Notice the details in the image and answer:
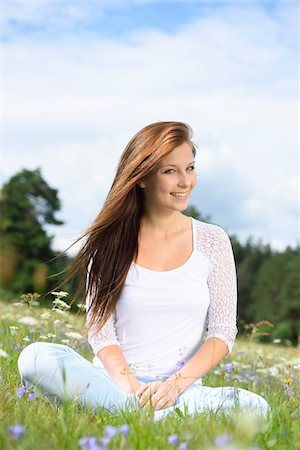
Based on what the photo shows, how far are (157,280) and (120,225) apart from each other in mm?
506

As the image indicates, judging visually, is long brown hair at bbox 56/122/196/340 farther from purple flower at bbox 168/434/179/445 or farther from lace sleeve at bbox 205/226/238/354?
purple flower at bbox 168/434/179/445

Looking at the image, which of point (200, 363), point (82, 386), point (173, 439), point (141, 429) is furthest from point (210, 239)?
point (173, 439)

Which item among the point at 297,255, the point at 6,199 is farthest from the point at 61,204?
the point at 297,255

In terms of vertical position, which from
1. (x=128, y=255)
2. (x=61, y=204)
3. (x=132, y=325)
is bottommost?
(x=132, y=325)

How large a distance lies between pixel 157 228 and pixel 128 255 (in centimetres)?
27

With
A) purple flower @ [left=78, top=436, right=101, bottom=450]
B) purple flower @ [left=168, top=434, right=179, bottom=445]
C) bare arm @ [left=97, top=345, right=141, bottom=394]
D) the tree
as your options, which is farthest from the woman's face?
the tree

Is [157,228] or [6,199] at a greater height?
[6,199]

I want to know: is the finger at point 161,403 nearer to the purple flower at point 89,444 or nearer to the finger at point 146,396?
the finger at point 146,396

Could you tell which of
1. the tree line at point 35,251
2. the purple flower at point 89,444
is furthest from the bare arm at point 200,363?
the tree line at point 35,251

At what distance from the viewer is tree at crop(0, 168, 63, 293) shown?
132 feet

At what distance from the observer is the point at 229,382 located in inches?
238

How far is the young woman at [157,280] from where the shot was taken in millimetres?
4727

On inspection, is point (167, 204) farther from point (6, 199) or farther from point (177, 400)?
point (6, 199)

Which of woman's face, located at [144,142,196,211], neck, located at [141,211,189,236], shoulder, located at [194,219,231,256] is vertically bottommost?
shoulder, located at [194,219,231,256]
